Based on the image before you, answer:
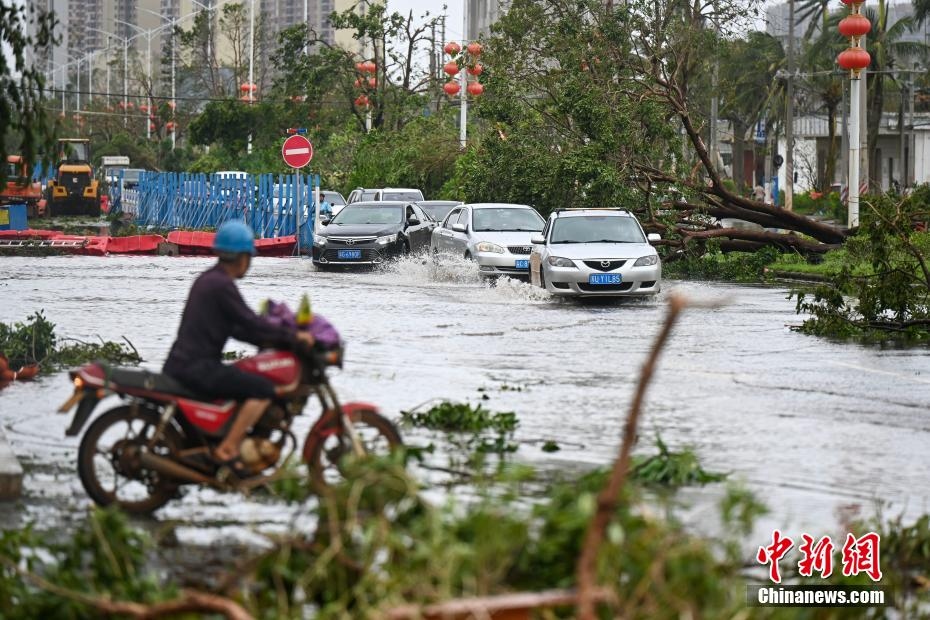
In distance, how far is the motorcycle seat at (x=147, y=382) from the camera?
8.67m

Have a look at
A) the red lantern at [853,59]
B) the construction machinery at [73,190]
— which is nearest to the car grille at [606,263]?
the red lantern at [853,59]

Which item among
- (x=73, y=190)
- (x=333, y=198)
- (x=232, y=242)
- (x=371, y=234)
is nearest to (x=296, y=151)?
(x=371, y=234)

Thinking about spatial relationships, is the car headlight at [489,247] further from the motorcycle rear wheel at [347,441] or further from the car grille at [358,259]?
the motorcycle rear wheel at [347,441]

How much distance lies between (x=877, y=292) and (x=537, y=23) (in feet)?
77.5

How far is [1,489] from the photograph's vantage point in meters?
9.23

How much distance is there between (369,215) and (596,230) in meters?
10.5

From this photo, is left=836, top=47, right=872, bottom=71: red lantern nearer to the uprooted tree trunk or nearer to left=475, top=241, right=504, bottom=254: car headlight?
the uprooted tree trunk

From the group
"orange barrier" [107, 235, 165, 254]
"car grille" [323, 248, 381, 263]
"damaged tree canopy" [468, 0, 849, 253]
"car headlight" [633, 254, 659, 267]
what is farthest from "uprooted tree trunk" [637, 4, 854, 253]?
"orange barrier" [107, 235, 165, 254]

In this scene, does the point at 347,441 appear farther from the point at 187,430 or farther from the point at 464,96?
the point at 464,96

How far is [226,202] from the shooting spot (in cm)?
4791

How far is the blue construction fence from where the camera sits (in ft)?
138

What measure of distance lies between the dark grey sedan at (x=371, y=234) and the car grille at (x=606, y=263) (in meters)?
10.1

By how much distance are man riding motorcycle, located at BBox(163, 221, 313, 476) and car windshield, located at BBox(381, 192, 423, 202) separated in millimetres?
33562

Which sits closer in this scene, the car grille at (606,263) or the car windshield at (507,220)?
the car grille at (606,263)
